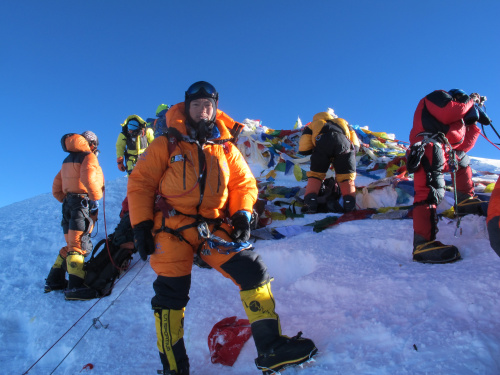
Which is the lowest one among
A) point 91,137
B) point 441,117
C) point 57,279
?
point 57,279

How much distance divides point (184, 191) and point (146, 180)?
0.33 metres

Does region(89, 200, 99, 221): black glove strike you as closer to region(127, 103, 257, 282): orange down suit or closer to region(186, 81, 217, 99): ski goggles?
region(127, 103, 257, 282): orange down suit

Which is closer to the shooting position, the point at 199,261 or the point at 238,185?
the point at 238,185

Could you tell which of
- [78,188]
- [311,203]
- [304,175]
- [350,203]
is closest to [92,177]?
[78,188]

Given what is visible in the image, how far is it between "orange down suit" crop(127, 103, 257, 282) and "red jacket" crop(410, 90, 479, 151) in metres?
2.00

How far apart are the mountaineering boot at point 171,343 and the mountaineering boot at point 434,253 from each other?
2.20 m

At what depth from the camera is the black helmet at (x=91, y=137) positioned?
523cm

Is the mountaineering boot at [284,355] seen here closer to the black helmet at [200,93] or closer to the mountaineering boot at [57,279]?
the black helmet at [200,93]

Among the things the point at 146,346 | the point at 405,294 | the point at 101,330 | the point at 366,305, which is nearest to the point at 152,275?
the point at 101,330

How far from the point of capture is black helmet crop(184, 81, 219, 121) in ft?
9.46

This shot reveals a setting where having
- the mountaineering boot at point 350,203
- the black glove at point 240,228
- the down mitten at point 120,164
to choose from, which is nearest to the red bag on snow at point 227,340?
the black glove at point 240,228

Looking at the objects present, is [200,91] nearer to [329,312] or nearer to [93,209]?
[329,312]

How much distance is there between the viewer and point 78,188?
15.5 ft

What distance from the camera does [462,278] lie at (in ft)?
8.34
